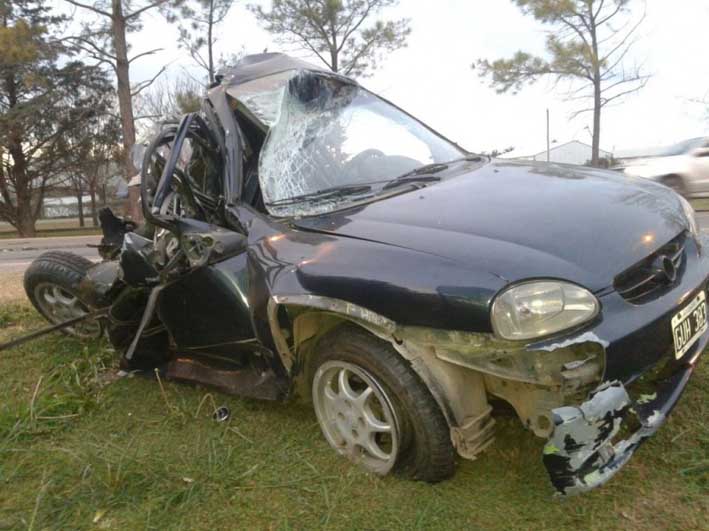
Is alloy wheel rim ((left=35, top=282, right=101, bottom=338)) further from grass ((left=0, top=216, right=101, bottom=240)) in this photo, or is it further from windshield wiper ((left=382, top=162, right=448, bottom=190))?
grass ((left=0, top=216, right=101, bottom=240))

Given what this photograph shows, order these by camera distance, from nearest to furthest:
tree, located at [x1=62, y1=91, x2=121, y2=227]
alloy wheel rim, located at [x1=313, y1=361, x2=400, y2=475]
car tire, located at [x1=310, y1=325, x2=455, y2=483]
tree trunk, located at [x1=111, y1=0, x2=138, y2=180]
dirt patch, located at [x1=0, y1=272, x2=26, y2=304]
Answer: car tire, located at [x1=310, y1=325, x2=455, y2=483] < alloy wheel rim, located at [x1=313, y1=361, x2=400, y2=475] < dirt patch, located at [x1=0, y1=272, x2=26, y2=304] < tree trunk, located at [x1=111, y1=0, x2=138, y2=180] < tree, located at [x1=62, y1=91, x2=121, y2=227]

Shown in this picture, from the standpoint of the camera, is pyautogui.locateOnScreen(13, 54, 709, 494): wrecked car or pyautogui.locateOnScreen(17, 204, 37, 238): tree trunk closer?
pyautogui.locateOnScreen(13, 54, 709, 494): wrecked car

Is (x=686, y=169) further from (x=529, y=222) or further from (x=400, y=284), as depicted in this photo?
(x=400, y=284)

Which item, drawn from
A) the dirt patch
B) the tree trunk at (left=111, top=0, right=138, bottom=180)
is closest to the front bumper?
the dirt patch

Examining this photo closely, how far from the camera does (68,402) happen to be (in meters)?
3.04

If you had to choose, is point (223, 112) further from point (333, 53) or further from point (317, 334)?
point (333, 53)

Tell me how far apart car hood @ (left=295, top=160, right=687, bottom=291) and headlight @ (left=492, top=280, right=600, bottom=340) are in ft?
0.15

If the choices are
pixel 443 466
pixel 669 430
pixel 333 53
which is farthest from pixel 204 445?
pixel 333 53

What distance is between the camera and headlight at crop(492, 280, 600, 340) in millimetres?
1770

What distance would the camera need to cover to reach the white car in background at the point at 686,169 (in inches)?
438

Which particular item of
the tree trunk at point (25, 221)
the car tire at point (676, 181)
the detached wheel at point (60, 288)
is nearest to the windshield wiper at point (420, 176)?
the detached wheel at point (60, 288)

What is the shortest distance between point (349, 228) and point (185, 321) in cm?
110

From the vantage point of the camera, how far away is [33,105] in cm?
2155

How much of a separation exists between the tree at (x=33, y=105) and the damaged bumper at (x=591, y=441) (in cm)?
1617
